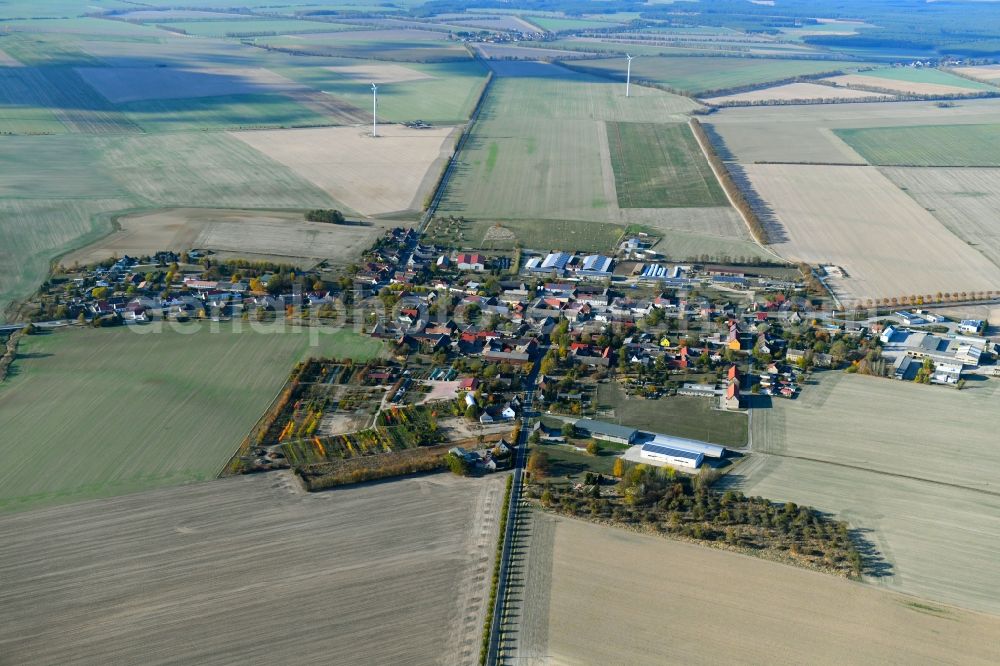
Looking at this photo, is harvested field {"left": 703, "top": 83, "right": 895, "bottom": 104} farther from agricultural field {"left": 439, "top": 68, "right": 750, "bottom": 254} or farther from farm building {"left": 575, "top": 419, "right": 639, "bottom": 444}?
farm building {"left": 575, "top": 419, "right": 639, "bottom": 444}

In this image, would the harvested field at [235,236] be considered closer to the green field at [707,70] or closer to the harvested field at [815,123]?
the harvested field at [815,123]

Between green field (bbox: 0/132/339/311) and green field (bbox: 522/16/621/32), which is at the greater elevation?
green field (bbox: 522/16/621/32)

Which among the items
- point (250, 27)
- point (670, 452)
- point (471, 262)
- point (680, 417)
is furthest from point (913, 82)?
point (250, 27)

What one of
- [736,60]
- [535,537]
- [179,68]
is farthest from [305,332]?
[736,60]

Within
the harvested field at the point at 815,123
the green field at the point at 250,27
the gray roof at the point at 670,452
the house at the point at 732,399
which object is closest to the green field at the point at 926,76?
the harvested field at the point at 815,123

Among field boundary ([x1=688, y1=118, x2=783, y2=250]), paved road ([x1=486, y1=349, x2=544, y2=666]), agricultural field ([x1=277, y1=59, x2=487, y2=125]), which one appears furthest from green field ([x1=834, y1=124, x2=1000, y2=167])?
paved road ([x1=486, y1=349, x2=544, y2=666])

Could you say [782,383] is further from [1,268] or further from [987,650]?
[1,268]

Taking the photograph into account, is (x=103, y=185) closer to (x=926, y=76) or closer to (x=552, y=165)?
(x=552, y=165)
